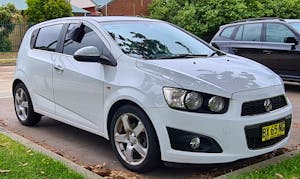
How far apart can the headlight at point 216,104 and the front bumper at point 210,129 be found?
0.23 ft

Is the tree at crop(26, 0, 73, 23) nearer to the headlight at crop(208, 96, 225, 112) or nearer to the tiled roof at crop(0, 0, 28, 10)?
the tiled roof at crop(0, 0, 28, 10)

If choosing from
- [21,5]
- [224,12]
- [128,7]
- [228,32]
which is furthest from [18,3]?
[228,32]

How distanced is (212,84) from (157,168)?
3.71ft

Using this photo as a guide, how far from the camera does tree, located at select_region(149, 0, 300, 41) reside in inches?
910

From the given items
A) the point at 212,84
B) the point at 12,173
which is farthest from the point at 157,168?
the point at 12,173

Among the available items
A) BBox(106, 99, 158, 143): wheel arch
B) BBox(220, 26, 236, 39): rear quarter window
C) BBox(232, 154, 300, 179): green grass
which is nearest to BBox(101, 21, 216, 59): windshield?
BBox(106, 99, 158, 143): wheel arch

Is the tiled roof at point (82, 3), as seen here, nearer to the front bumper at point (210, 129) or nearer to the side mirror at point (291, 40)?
the side mirror at point (291, 40)

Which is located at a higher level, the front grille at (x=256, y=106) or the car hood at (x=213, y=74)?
the car hood at (x=213, y=74)

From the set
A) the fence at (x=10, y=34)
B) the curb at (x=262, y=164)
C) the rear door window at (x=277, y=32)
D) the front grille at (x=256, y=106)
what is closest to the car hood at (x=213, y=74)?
the front grille at (x=256, y=106)

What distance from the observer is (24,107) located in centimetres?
708

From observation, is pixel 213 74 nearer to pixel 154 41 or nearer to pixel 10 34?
pixel 154 41

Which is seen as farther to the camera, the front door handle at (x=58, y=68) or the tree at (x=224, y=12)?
the tree at (x=224, y=12)

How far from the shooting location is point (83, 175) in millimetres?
4582

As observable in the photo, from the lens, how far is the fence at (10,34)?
2605 centimetres
